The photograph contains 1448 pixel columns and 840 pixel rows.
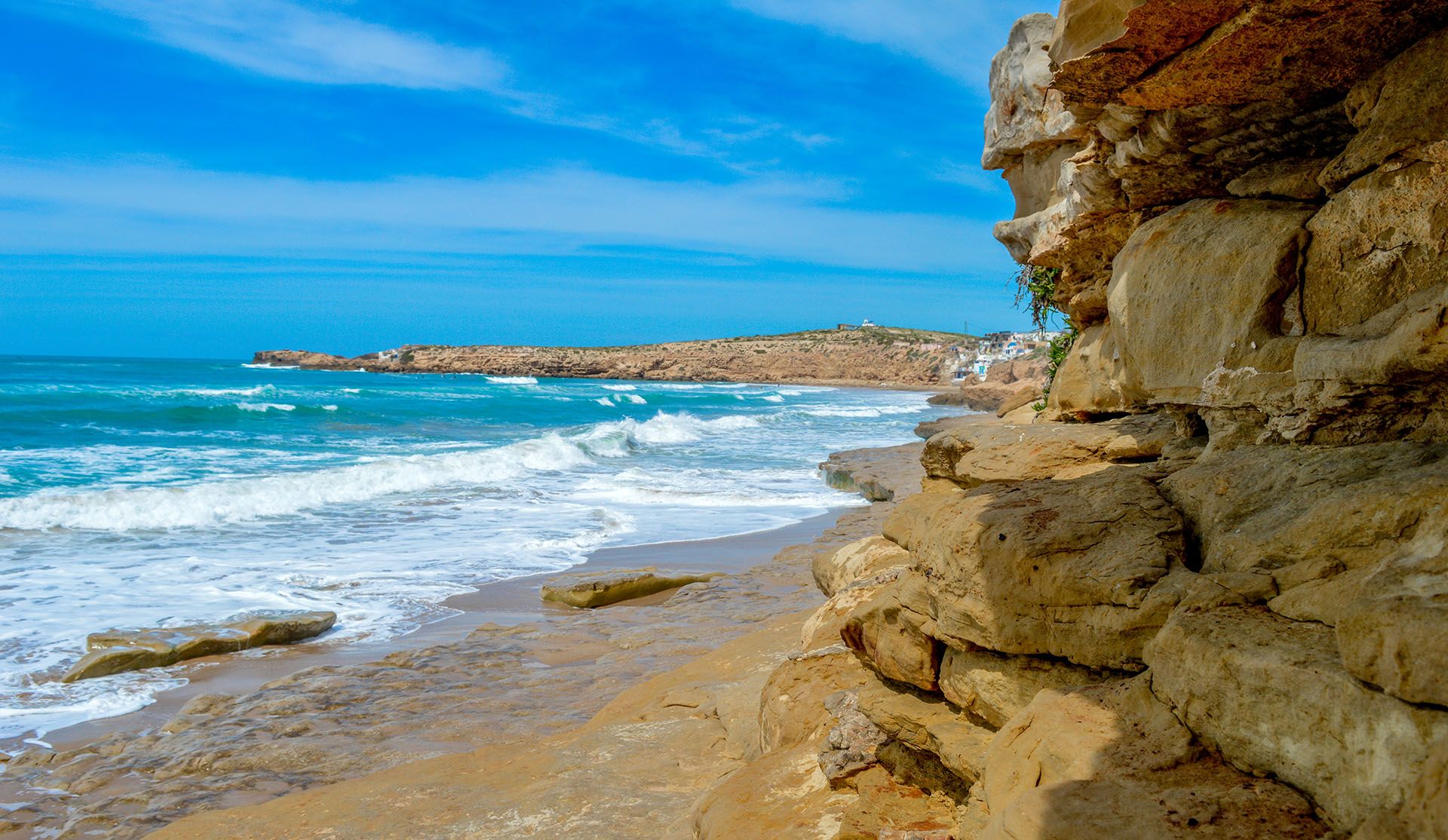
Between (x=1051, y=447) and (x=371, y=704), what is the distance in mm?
5471

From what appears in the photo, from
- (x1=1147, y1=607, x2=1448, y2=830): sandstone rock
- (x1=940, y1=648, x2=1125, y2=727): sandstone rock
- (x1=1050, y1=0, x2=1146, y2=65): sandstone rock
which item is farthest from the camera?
(x1=1050, y1=0, x2=1146, y2=65): sandstone rock

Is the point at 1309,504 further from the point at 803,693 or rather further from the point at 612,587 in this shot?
the point at 612,587

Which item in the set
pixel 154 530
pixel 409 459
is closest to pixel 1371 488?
pixel 154 530

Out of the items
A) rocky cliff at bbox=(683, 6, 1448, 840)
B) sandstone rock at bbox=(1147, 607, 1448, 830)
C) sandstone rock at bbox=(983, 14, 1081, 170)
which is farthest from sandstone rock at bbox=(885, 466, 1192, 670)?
sandstone rock at bbox=(983, 14, 1081, 170)

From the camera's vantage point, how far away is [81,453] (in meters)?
23.7

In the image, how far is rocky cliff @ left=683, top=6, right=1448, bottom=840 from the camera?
262 cm

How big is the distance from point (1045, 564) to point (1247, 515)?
2.45 feet

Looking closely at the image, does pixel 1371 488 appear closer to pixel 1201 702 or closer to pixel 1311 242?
pixel 1201 702

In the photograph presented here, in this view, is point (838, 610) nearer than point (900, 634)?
No

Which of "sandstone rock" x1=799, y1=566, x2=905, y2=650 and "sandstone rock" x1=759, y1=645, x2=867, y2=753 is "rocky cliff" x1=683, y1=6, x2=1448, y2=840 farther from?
"sandstone rock" x1=799, y1=566, x2=905, y2=650

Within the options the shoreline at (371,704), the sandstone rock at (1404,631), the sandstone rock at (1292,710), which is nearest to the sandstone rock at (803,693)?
the shoreline at (371,704)

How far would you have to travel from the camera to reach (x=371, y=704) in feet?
24.6

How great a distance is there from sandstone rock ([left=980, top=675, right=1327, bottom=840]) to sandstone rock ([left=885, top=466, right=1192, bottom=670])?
0.75ft

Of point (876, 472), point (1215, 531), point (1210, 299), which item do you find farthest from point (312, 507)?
point (1215, 531)
